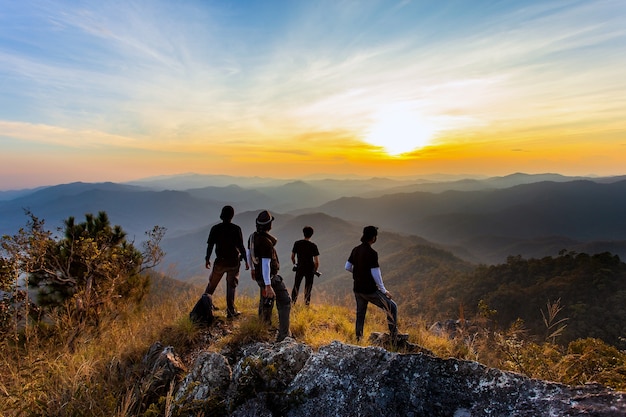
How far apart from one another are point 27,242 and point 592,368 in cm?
925

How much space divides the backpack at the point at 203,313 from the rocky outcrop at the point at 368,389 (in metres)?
2.10

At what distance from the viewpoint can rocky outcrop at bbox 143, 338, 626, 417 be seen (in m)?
2.00

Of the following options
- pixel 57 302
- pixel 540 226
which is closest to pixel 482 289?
pixel 57 302

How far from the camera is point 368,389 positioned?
2.54 meters

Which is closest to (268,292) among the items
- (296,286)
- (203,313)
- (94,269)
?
(203,313)

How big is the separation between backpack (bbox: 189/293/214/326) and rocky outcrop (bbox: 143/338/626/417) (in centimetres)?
210

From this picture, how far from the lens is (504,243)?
484 ft

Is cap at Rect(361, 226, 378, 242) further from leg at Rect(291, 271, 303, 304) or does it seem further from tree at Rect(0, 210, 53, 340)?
tree at Rect(0, 210, 53, 340)

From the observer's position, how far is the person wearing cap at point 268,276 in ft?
15.8

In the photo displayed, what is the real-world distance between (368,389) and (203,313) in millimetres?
3746

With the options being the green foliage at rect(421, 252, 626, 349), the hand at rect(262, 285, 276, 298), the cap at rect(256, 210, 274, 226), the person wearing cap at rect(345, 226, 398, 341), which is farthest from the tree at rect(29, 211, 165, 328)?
the green foliage at rect(421, 252, 626, 349)

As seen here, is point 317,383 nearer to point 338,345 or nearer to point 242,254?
point 338,345

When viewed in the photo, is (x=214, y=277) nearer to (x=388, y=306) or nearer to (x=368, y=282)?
(x=368, y=282)

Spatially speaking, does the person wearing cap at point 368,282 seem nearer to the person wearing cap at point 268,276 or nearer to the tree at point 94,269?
the person wearing cap at point 268,276
